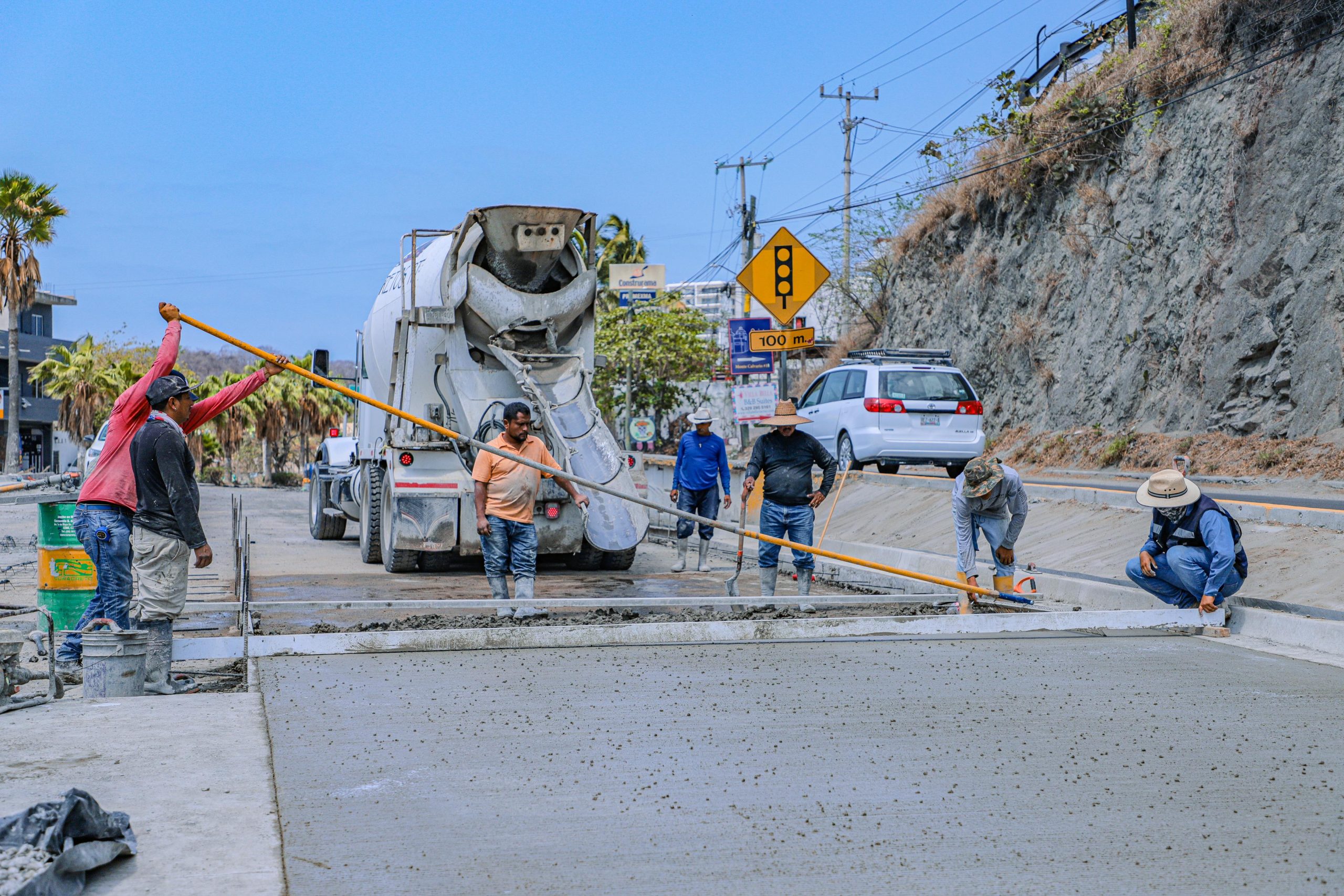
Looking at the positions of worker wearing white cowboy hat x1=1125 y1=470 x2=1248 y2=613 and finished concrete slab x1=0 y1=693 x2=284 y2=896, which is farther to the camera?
worker wearing white cowboy hat x1=1125 y1=470 x2=1248 y2=613

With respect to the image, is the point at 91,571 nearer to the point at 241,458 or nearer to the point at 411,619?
the point at 411,619

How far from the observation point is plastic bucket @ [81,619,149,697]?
6.71 meters

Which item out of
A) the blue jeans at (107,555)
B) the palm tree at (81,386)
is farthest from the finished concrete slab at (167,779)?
the palm tree at (81,386)

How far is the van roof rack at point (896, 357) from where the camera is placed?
65.0 feet

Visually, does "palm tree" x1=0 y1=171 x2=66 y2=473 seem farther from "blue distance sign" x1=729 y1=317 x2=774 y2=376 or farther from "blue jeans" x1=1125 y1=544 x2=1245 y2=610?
"blue jeans" x1=1125 y1=544 x2=1245 y2=610

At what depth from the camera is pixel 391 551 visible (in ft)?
44.0

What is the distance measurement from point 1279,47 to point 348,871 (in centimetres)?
2287

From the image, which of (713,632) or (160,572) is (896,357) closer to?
(713,632)

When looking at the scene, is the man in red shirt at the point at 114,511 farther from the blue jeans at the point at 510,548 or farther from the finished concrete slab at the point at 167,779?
the blue jeans at the point at 510,548

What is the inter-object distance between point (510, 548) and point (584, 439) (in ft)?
11.3

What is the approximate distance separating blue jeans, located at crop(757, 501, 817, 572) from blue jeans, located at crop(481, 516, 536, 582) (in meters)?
2.02

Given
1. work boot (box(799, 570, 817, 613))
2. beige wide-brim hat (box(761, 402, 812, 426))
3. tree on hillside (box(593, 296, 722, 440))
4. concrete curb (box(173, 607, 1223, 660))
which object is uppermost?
tree on hillside (box(593, 296, 722, 440))

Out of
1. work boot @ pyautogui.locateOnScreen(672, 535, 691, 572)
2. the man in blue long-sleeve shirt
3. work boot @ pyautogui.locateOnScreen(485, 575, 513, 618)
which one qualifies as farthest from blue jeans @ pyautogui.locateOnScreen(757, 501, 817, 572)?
work boot @ pyautogui.locateOnScreen(672, 535, 691, 572)

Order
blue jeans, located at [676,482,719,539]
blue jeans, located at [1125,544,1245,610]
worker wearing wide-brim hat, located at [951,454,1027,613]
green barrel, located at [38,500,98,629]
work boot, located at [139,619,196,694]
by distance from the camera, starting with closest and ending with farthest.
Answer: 1. work boot, located at [139,619,196,694]
2. green barrel, located at [38,500,98,629]
3. blue jeans, located at [1125,544,1245,610]
4. worker wearing wide-brim hat, located at [951,454,1027,613]
5. blue jeans, located at [676,482,719,539]
